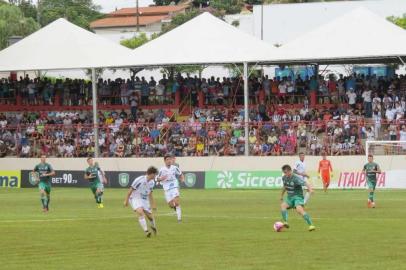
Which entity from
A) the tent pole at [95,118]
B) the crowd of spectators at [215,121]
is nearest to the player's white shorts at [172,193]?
the crowd of spectators at [215,121]

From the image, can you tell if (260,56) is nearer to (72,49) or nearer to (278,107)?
(278,107)

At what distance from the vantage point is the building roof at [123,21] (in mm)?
163750

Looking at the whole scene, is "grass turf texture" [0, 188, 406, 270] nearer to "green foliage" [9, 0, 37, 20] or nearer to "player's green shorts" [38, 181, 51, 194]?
"player's green shorts" [38, 181, 51, 194]

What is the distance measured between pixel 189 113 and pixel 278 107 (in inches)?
210

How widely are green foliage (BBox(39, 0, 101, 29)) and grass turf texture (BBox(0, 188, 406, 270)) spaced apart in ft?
318

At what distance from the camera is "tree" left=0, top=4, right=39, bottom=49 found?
97062mm

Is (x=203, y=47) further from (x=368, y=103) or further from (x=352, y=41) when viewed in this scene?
(x=368, y=103)

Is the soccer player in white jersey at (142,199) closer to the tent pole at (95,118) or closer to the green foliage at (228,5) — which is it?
the tent pole at (95,118)

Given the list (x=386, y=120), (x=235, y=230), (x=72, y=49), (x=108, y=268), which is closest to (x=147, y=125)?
(x=72, y=49)

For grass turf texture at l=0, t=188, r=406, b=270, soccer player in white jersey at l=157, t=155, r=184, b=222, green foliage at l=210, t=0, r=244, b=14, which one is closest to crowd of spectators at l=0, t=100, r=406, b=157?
grass turf texture at l=0, t=188, r=406, b=270

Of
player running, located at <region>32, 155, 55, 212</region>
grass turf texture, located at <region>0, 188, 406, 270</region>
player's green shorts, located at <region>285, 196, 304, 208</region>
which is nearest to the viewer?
grass turf texture, located at <region>0, 188, 406, 270</region>

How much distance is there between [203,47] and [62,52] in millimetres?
8298

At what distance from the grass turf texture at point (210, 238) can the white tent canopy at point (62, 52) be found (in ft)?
50.8

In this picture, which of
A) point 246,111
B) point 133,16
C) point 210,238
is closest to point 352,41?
point 246,111
